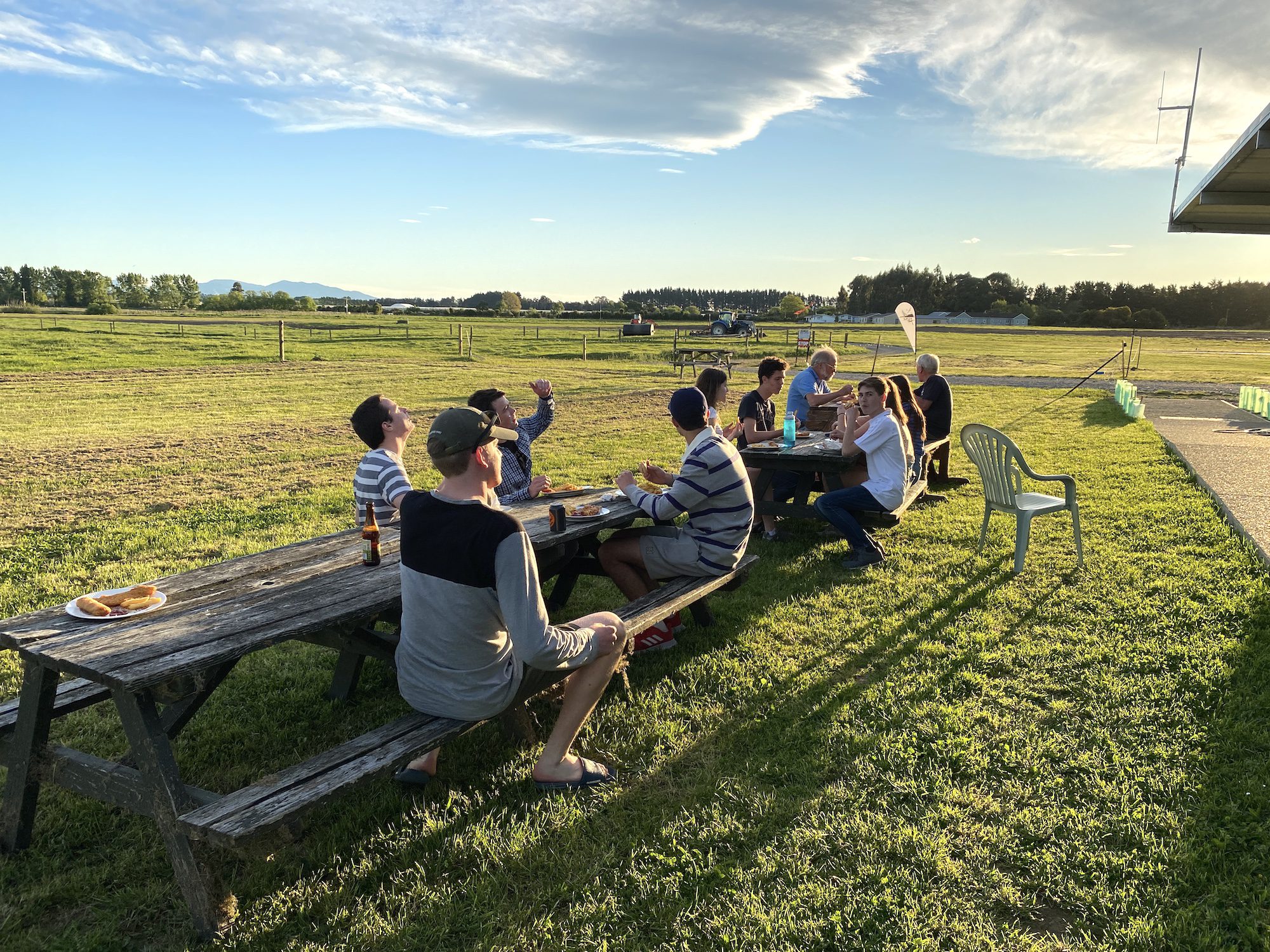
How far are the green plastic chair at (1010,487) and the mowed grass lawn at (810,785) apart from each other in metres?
0.30

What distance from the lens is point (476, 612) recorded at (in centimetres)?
298

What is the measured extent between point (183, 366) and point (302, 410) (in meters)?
13.4

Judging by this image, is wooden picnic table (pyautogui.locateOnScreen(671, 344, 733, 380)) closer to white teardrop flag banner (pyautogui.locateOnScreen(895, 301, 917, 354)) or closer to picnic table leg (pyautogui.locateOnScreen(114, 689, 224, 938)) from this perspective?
white teardrop flag banner (pyautogui.locateOnScreen(895, 301, 917, 354))

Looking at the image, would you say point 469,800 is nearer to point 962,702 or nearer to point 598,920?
point 598,920

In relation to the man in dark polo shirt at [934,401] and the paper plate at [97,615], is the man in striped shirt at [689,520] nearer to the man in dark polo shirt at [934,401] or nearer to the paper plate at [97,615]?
the paper plate at [97,615]

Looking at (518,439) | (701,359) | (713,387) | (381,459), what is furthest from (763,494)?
(701,359)

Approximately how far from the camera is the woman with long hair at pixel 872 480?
645 centimetres

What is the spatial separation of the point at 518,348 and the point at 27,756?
3852cm

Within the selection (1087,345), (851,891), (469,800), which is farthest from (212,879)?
(1087,345)

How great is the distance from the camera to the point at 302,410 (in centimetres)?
1598

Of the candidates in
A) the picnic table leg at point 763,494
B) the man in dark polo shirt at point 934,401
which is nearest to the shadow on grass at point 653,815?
the picnic table leg at point 763,494

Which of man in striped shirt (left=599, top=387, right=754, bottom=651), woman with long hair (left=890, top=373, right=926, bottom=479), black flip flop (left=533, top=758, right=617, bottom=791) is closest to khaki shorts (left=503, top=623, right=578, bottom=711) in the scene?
black flip flop (left=533, top=758, right=617, bottom=791)

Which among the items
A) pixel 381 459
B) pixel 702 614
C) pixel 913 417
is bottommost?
pixel 702 614

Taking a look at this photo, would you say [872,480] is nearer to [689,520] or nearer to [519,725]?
[689,520]
